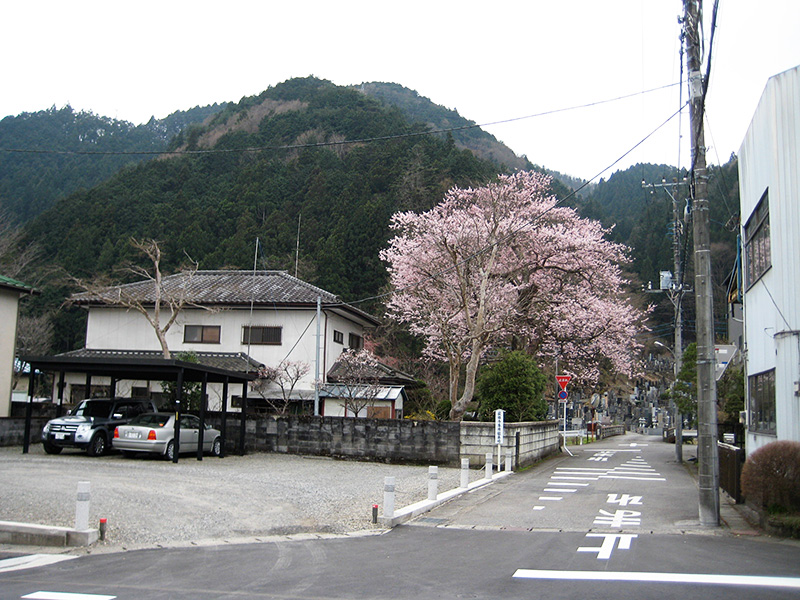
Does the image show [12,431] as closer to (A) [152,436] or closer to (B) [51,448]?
(B) [51,448]

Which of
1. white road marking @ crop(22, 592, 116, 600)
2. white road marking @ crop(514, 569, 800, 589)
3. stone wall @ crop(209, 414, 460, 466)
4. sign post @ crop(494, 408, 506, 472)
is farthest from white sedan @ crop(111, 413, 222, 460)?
white road marking @ crop(514, 569, 800, 589)

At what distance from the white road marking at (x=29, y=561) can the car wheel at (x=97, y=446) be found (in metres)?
11.0

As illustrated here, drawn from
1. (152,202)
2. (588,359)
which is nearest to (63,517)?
(588,359)

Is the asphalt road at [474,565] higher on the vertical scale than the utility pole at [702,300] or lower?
lower

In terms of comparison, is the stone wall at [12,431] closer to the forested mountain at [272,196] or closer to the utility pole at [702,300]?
the utility pole at [702,300]

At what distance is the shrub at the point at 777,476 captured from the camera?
30.8 feet

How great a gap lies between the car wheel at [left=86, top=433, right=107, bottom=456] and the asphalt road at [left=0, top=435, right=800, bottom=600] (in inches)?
446

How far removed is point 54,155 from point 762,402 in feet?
242

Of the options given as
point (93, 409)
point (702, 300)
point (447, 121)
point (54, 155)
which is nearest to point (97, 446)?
point (93, 409)

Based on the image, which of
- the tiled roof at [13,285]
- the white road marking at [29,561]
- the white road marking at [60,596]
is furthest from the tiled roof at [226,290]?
the white road marking at [60,596]

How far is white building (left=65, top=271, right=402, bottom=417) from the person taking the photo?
94.9ft

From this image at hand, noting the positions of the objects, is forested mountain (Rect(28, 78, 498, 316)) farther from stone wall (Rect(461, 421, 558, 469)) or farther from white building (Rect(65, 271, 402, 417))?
stone wall (Rect(461, 421, 558, 469))

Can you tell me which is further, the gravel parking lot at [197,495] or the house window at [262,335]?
the house window at [262,335]

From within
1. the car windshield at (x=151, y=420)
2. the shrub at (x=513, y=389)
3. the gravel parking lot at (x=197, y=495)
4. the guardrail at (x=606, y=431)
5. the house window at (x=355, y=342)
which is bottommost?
the guardrail at (x=606, y=431)
